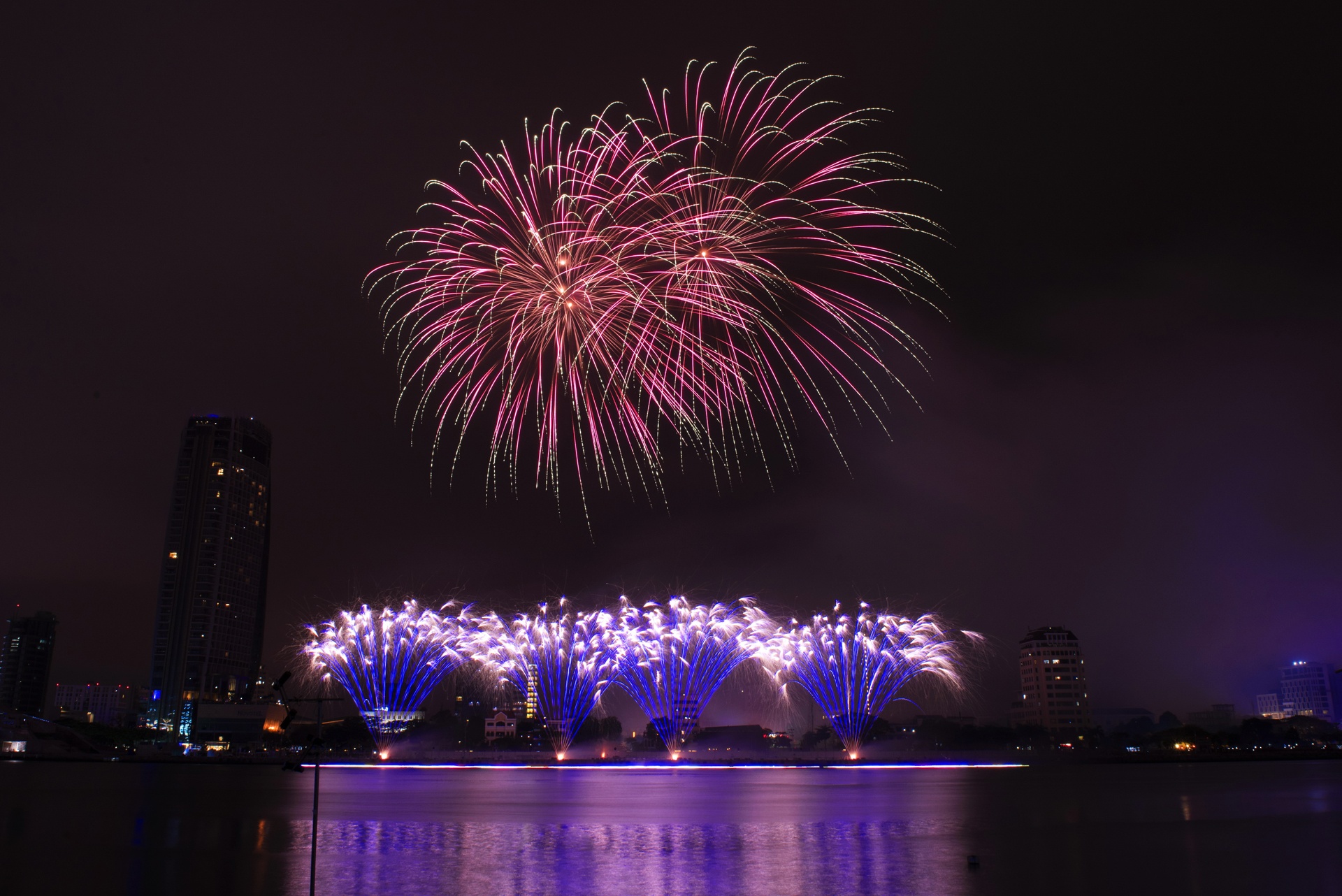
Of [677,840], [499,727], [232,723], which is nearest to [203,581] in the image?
[232,723]

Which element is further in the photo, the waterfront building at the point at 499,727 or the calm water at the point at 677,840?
the waterfront building at the point at 499,727

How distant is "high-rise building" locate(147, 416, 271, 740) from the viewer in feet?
613

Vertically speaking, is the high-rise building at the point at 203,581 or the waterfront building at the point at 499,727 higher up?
the high-rise building at the point at 203,581

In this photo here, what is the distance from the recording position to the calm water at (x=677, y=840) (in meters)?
20.5

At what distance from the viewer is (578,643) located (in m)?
75.6

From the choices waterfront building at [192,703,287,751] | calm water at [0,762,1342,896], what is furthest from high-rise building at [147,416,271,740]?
calm water at [0,762,1342,896]

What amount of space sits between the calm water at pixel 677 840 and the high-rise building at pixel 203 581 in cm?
14514

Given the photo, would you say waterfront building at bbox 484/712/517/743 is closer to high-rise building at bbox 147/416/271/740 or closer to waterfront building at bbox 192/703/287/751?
waterfront building at bbox 192/703/287/751

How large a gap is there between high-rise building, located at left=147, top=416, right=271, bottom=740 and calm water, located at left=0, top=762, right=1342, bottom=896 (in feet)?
476

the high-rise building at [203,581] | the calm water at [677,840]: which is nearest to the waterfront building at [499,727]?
the high-rise building at [203,581]

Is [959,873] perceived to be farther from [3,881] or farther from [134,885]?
[3,881]

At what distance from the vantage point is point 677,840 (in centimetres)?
2742

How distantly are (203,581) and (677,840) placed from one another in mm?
188073

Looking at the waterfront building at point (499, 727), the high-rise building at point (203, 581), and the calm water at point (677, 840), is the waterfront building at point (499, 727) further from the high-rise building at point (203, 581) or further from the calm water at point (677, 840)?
the calm water at point (677, 840)
